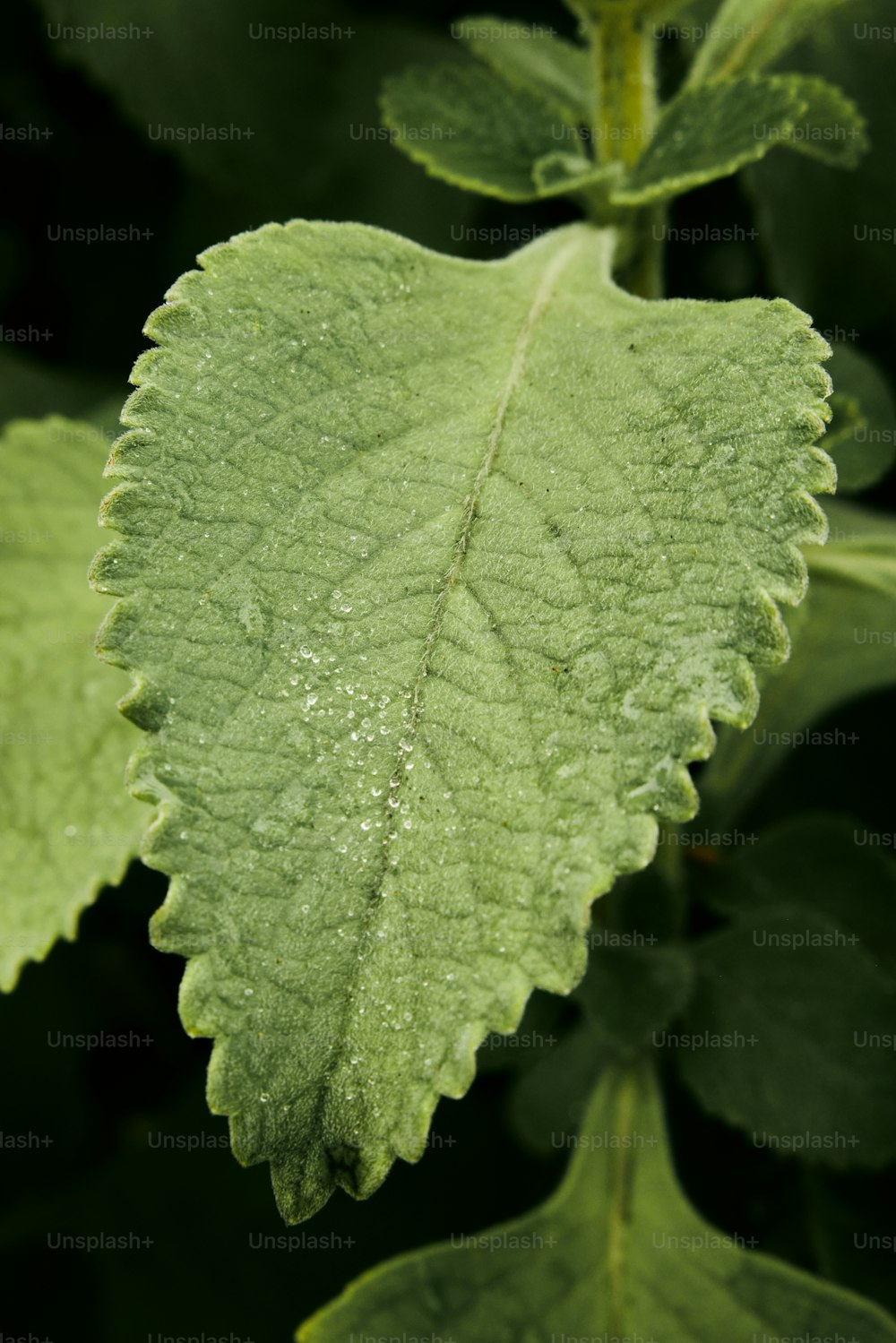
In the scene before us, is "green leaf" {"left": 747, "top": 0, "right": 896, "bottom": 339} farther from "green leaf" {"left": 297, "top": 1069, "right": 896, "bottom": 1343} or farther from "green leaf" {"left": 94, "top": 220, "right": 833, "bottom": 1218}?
"green leaf" {"left": 297, "top": 1069, "right": 896, "bottom": 1343}

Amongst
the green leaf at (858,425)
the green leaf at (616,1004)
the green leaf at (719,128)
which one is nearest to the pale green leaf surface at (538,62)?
the green leaf at (719,128)

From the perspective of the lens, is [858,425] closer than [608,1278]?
Yes

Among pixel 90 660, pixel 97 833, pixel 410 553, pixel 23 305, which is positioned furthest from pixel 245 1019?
pixel 23 305

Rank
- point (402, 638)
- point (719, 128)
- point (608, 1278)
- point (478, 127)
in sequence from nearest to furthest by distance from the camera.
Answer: point (402, 638) → point (719, 128) → point (478, 127) → point (608, 1278)

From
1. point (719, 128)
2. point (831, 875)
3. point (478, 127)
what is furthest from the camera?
point (831, 875)

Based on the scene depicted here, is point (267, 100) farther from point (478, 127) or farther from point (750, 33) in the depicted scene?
point (750, 33)

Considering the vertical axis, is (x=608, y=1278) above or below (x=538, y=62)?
below

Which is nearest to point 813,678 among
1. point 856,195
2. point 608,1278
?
point 856,195
